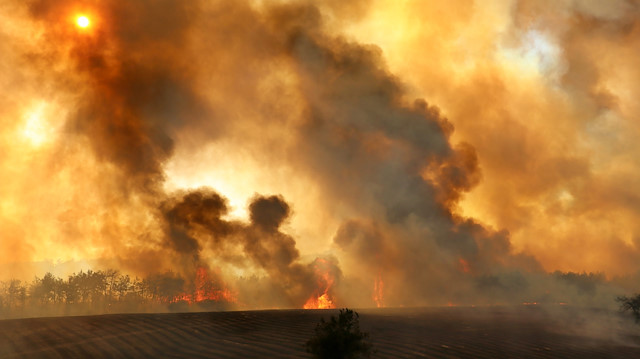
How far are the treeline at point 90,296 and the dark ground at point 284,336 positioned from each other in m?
87.9

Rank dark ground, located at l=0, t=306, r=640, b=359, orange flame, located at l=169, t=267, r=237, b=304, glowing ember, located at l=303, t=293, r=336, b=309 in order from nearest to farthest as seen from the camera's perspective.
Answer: dark ground, located at l=0, t=306, r=640, b=359, glowing ember, located at l=303, t=293, r=336, b=309, orange flame, located at l=169, t=267, r=237, b=304

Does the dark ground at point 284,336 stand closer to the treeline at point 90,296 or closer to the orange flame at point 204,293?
the orange flame at point 204,293

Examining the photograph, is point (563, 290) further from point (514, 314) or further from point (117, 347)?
point (117, 347)

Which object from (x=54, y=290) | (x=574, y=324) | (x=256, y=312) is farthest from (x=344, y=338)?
(x=54, y=290)

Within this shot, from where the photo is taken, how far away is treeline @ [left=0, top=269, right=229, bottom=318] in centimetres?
15475

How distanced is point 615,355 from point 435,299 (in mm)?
67103

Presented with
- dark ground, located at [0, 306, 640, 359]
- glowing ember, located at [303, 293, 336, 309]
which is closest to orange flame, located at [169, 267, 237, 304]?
glowing ember, located at [303, 293, 336, 309]

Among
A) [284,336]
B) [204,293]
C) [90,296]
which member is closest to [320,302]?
[204,293]

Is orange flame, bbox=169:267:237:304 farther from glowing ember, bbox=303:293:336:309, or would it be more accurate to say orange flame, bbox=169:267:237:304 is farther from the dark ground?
the dark ground

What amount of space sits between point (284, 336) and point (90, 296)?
136m

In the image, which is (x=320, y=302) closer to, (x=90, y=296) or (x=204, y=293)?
(x=204, y=293)

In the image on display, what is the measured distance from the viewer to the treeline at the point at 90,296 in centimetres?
15475

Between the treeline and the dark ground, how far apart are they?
288 feet

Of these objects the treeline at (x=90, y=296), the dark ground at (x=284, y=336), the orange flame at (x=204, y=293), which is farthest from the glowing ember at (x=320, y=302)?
the dark ground at (x=284, y=336)
